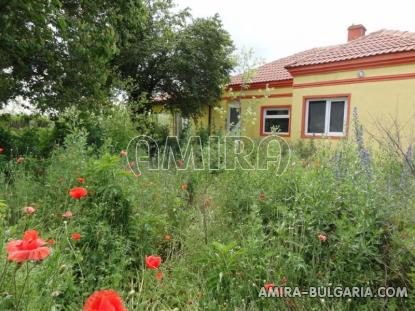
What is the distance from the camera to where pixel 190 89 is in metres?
12.1

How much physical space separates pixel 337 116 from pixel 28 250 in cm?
1012

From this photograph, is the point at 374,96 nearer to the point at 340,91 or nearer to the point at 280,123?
the point at 340,91

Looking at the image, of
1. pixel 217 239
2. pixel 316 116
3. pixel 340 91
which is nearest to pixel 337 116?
pixel 316 116

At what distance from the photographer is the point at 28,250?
39.4 inches

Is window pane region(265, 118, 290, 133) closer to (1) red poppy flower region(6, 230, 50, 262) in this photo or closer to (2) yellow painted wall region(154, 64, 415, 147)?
(2) yellow painted wall region(154, 64, 415, 147)

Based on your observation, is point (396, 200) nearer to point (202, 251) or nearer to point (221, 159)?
point (202, 251)

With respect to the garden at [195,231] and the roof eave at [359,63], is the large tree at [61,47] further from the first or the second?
the roof eave at [359,63]

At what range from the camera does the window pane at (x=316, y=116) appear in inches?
398

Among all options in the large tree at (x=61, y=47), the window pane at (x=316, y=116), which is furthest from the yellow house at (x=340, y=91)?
the large tree at (x=61, y=47)

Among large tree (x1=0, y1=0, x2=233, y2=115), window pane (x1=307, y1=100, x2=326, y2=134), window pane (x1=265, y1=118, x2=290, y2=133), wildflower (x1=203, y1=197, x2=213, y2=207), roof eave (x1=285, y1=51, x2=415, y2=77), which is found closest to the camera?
wildflower (x1=203, y1=197, x2=213, y2=207)

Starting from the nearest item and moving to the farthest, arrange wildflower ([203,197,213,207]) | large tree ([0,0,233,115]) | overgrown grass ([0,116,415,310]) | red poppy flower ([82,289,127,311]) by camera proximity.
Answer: red poppy flower ([82,289,127,311]), overgrown grass ([0,116,415,310]), wildflower ([203,197,213,207]), large tree ([0,0,233,115])

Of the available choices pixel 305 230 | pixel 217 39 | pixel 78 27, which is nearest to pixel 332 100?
pixel 217 39

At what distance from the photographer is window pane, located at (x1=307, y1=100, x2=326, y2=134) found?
10102 mm

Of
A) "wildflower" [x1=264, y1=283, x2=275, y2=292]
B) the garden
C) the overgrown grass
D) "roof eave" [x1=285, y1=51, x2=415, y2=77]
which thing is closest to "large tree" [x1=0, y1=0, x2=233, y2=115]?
the garden
